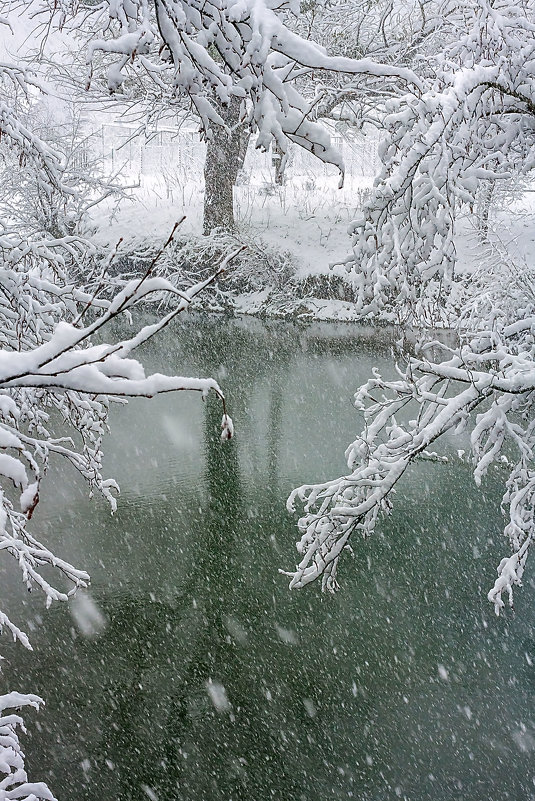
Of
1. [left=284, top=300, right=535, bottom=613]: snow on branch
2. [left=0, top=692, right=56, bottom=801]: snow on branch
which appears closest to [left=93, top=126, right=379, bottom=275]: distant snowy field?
[left=284, top=300, right=535, bottom=613]: snow on branch

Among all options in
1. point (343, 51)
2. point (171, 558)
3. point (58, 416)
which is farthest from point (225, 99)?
point (343, 51)

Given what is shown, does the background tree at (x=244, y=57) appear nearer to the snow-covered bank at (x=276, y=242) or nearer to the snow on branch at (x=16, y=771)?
the snow on branch at (x=16, y=771)

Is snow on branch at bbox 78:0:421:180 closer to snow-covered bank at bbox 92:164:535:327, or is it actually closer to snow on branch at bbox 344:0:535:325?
snow on branch at bbox 344:0:535:325

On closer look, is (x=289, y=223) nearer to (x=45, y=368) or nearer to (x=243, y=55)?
(x=243, y=55)

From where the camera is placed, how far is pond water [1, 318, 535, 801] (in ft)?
18.5

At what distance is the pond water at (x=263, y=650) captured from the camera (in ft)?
18.5

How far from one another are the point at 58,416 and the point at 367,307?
10.3 meters

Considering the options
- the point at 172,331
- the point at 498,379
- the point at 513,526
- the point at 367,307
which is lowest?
the point at 172,331

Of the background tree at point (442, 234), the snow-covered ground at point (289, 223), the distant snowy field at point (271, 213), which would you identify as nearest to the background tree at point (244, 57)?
the background tree at point (442, 234)

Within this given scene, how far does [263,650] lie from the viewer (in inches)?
279

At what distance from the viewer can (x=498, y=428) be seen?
475cm

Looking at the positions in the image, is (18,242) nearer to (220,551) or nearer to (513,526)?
(513,526)

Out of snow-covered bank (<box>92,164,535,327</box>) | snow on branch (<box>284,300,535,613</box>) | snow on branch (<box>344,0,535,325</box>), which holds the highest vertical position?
snow on branch (<box>344,0,535,325</box>)

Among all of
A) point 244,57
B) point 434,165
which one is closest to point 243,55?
point 244,57
